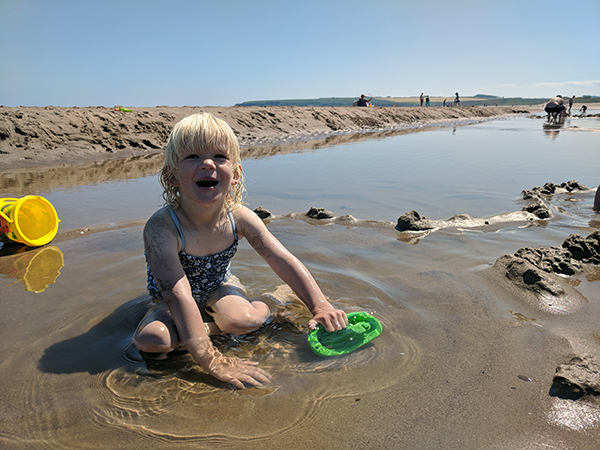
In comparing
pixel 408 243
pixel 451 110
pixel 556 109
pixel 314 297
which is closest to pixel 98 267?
pixel 314 297

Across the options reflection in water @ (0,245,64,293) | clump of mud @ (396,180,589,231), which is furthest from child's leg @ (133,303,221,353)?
clump of mud @ (396,180,589,231)

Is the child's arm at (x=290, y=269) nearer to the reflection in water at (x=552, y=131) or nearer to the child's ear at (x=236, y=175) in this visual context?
the child's ear at (x=236, y=175)

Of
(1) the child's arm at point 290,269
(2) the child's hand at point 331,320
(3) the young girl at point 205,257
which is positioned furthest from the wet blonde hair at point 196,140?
(2) the child's hand at point 331,320

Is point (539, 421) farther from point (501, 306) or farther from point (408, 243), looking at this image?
point (408, 243)

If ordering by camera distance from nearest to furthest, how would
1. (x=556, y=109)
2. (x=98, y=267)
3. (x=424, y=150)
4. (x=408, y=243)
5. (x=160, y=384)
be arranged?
(x=160, y=384) → (x=98, y=267) → (x=408, y=243) → (x=424, y=150) → (x=556, y=109)

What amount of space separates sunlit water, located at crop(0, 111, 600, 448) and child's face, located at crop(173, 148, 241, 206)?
0.85 metres

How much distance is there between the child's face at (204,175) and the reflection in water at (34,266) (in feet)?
5.23

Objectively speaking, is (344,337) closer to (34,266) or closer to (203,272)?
(203,272)

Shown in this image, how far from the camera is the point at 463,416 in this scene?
5.32ft

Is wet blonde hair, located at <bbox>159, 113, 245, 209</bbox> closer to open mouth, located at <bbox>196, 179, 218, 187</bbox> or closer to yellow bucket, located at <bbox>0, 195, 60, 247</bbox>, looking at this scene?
open mouth, located at <bbox>196, 179, 218, 187</bbox>

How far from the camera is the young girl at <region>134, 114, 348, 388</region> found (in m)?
2.06

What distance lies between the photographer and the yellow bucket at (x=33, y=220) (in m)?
3.69

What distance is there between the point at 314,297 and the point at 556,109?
24.7m

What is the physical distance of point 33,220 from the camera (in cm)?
397
